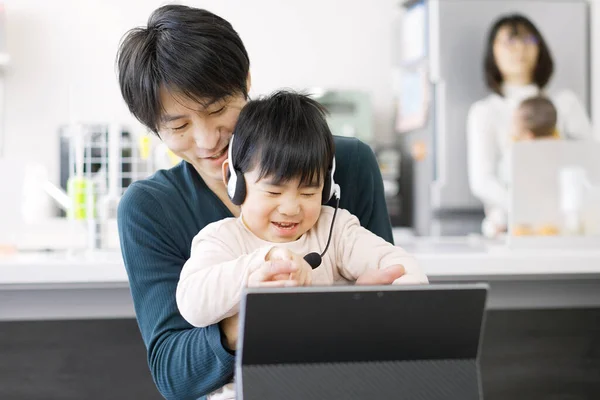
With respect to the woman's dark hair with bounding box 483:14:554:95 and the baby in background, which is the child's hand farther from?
the woman's dark hair with bounding box 483:14:554:95

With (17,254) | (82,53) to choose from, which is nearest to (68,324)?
(17,254)

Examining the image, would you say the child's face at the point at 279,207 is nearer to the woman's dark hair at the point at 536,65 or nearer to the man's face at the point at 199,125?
the man's face at the point at 199,125

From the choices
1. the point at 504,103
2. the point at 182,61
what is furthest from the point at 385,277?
the point at 504,103

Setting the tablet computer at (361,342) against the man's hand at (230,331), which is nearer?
the tablet computer at (361,342)

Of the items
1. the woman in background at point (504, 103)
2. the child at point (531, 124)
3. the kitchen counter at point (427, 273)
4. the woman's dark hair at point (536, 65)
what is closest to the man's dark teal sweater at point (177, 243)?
the kitchen counter at point (427, 273)

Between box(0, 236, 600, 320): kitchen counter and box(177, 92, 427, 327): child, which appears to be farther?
box(0, 236, 600, 320): kitchen counter

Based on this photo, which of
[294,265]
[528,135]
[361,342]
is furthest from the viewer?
[528,135]

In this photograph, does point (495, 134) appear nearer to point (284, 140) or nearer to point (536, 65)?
point (536, 65)

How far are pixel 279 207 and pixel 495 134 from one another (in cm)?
285

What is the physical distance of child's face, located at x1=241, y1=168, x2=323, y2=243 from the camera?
1.04 m

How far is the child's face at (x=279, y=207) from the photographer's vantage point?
1039 millimetres

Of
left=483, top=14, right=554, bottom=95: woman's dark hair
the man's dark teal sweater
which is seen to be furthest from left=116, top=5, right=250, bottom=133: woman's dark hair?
left=483, top=14, right=554, bottom=95: woman's dark hair

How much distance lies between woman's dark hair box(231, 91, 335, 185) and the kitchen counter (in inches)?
24.7

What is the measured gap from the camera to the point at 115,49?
14.8ft
